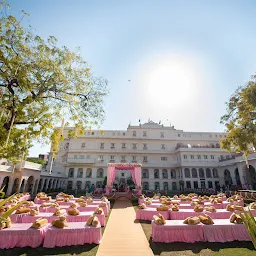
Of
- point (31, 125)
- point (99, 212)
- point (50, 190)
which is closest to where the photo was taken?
point (99, 212)

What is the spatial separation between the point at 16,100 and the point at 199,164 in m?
30.9

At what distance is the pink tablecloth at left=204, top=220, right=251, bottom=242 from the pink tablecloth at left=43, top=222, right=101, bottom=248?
4123mm

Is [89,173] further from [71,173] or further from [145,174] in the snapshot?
[145,174]

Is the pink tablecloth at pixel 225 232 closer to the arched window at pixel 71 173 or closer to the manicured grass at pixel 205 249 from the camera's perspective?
the manicured grass at pixel 205 249

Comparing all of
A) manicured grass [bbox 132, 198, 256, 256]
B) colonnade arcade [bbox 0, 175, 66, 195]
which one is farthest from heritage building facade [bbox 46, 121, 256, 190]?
manicured grass [bbox 132, 198, 256, 256]

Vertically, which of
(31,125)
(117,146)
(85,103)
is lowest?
(31,125)

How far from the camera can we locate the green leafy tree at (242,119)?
12523mm

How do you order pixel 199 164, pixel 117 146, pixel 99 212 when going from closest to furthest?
pixel 99 212 → pixel 199 164 → pixel 117 146

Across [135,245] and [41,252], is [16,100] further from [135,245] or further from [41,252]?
[135,245]

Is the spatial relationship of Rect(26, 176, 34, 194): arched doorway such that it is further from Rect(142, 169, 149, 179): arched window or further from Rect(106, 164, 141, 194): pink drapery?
Rect(142, 169, 149, 179): arched window

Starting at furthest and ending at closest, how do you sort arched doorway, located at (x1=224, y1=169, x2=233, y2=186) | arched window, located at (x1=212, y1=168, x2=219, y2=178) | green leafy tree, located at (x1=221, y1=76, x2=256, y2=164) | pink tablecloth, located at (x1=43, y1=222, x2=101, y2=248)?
1. arched window, located at (x1=212, y1=168, x2=219, y2=178)
2. arched doorway, located at (x1=224, y1=169, x2=233, y2=186)
3. green leafy tree, located at (x1=221, y1=76, x2=256, y2=164)
4. pink tablecloth, located at (x1=43, y1=222, x2=101, y2=248)

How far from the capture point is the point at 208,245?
539 centimetres

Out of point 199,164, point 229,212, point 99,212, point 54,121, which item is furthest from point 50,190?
point 199,164

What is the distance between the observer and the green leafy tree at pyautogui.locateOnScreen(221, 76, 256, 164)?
493 inches
